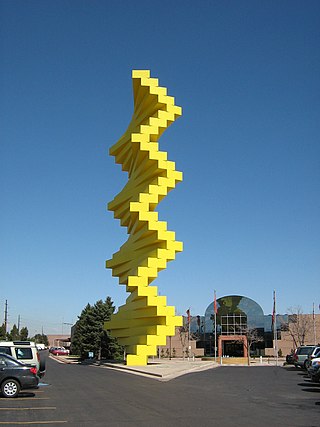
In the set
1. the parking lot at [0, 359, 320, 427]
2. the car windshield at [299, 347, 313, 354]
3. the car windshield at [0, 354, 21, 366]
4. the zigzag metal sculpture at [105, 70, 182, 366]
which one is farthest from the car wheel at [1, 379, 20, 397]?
the car windshield at [299, 347, 313, 354]

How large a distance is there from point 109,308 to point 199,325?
19.4m

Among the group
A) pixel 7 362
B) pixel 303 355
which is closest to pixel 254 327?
pixel 303 355

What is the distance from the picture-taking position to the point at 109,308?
197 ft

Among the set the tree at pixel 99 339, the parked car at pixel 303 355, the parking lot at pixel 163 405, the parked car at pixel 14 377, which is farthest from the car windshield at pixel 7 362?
the tree at pixel 99 339

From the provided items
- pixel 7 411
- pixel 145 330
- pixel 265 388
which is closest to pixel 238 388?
pixel 265 388

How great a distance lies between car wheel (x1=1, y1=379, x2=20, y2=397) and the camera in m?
17.3

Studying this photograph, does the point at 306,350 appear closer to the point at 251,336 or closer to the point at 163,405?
the point at 163,405

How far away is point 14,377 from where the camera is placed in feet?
57.2

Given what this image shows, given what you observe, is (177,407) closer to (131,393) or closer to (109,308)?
(131,393)

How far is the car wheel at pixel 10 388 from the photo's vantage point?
17281 millimetres

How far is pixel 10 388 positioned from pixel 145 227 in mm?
22644

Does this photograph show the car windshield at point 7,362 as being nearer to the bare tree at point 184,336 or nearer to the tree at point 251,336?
the tree at point 251,336

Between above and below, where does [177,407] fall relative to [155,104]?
below

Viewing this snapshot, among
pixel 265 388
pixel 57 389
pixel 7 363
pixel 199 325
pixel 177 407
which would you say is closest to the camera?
pixel 177 407
